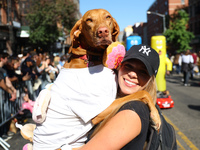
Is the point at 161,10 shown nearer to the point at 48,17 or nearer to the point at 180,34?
the point at 180,34

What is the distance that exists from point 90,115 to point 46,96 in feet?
1.32

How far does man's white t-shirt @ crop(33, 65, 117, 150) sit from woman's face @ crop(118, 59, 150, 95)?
0.52 ft

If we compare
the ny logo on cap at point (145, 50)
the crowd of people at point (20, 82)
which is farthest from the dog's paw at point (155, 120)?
the crowd of people at point (20, 82)

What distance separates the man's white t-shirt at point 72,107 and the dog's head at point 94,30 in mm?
308

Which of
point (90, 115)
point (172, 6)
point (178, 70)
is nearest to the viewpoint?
point (90, 115)

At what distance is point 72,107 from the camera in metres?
1.58

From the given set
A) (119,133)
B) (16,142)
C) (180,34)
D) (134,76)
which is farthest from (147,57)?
(180,34)

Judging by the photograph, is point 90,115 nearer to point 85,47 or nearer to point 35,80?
point 85,47

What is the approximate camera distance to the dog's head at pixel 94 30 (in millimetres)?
1757

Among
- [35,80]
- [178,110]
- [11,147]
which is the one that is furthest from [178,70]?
[11,147]

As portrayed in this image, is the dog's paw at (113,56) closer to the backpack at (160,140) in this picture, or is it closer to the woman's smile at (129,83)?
the woman's smile at (129,83)

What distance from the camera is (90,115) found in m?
1.51

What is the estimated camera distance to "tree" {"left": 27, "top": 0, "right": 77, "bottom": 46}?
68.9 ft

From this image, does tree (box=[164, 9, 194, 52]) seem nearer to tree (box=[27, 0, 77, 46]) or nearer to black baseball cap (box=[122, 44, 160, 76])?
tree (box=[27, 0, 77, 46])
